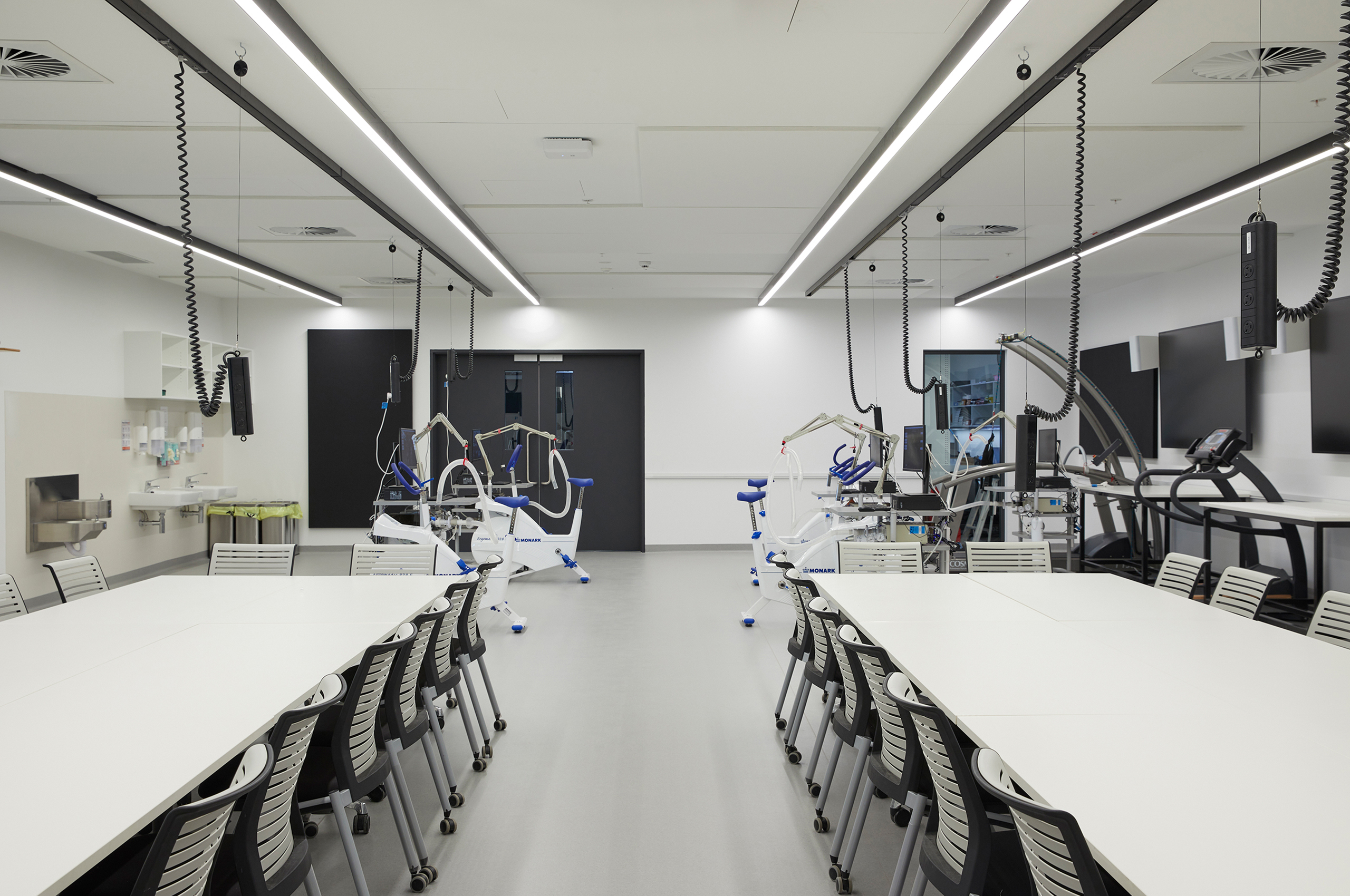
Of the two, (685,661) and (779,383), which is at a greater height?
(779,383)

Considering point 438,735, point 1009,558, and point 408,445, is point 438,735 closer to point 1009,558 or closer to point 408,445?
point 1009,558

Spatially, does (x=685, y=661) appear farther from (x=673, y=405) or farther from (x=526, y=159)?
(x=673, y=405)

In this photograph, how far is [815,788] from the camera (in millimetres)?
3125

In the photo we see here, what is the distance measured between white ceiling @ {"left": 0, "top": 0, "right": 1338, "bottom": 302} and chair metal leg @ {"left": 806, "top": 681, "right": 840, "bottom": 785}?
275cm

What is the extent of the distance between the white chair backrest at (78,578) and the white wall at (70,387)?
3.22 meters

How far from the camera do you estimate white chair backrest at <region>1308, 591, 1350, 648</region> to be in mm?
2848

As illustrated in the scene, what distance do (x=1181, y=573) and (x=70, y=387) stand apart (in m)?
8.94

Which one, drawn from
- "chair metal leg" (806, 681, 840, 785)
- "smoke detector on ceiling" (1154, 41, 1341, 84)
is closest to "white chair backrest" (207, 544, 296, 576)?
"chair metal leg" (806, 681, 840, 785)

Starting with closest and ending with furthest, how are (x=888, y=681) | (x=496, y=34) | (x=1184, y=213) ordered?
(x=888, y=681) → (x=496, y=34) → (x=1184, y=213)

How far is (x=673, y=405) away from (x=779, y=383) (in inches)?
55.4

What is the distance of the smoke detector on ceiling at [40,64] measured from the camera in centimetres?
311

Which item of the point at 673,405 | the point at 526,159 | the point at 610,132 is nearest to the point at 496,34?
the point at 610,132

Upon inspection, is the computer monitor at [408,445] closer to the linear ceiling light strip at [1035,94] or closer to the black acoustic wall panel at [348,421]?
the black acoustic wall panel at [348,421]

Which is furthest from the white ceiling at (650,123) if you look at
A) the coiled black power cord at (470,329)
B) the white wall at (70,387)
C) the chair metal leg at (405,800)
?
the chair metal leg at (405,800)
